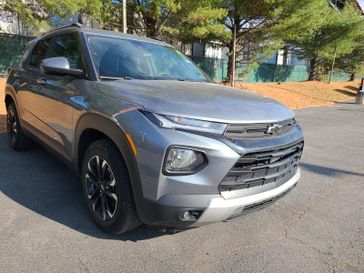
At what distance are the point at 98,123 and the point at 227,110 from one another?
3.53 feet

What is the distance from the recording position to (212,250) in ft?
9.53

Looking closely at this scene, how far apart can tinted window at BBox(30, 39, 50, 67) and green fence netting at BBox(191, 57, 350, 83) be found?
40.5 ft

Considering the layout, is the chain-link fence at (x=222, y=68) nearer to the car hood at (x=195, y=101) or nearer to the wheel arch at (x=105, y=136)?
the wheel arch at (x=105, y=136)

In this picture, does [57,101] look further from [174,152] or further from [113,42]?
[174,152]

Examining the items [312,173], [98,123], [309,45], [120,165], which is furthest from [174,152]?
[309,45]

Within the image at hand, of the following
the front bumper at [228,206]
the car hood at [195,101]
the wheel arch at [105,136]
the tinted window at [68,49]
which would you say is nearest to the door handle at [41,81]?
the tinted window at [68,49]

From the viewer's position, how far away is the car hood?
2525mm

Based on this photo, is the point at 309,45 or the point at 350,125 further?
the point at 309,45

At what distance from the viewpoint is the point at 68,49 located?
379 centimetres

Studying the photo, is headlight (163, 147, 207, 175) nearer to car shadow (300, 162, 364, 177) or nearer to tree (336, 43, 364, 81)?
car shadow (300, 162, 364, 177)

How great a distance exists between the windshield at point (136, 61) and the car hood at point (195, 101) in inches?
10.3

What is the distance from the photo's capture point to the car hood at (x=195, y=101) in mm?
2525

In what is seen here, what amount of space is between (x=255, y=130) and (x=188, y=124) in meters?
0.56

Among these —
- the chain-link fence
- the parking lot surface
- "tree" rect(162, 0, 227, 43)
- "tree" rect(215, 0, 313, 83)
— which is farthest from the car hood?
the chain-link fence
